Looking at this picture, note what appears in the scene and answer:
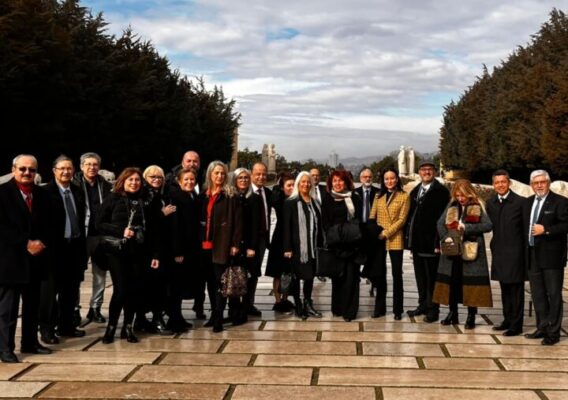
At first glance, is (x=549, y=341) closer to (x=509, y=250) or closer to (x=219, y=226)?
(x=509, y=250)

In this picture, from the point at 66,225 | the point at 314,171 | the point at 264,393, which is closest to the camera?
the point at 264,393

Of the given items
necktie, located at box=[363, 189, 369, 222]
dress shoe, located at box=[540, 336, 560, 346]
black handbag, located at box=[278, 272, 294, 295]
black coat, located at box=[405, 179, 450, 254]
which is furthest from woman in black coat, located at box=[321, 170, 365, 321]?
dress shoe, located at box=[540, 336, 560, 346]

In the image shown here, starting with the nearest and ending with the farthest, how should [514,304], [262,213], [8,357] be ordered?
[8,357] < [514,304] < [262,213]

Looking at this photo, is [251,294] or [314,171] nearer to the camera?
[251,294]

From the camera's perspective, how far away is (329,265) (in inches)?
325

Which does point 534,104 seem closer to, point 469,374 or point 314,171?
point 314,171

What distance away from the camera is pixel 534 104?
3506 cm

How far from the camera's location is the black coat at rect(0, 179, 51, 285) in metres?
6.29

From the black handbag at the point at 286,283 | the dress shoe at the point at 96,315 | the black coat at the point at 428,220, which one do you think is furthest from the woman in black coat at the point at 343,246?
the dress shoe at the point at 96,315

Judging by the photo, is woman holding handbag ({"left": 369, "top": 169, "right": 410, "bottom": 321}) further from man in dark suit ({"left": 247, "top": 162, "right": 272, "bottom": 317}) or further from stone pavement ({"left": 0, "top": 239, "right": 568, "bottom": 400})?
man in dark suit ({"left": 247, "top": 162, "right": 272, "bottom": 317})

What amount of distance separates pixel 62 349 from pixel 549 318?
4840 mm

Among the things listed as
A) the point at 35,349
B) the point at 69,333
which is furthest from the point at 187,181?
the point at 35,349

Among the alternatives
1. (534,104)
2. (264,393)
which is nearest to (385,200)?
(264,393)

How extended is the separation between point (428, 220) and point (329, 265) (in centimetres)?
127
